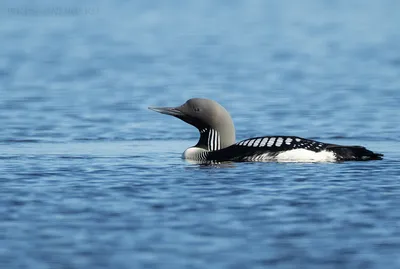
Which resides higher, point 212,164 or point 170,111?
point 170,111

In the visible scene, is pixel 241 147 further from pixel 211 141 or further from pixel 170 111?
pixel 170 111

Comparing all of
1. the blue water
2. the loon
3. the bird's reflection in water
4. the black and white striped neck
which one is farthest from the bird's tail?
the black and white striped neck

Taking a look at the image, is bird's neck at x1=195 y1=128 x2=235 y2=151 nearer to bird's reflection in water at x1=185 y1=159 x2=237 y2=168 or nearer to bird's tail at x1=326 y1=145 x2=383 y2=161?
bird's reflection in water at x1=185 y1=159 x2=237 y2=168

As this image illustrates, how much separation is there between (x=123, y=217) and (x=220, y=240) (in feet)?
3.41

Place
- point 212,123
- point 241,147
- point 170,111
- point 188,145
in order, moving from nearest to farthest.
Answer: point 241,147 → point 212,123 → point 170,111 → point 188,145

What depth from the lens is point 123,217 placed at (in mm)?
9031

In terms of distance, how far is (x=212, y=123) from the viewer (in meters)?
12.7

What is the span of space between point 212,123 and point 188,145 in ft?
4.54

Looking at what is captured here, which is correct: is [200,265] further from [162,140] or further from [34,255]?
[162,140]

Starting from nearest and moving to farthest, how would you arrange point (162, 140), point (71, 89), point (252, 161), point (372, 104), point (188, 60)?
point (252, 161) < point (162, 140) < point (372, 104) < point (71, 89) < point (188, 60)

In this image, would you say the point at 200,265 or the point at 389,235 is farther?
the point at 389,235

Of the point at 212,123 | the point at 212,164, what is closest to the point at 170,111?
the point at 212,123

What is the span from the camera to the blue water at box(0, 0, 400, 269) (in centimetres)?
812

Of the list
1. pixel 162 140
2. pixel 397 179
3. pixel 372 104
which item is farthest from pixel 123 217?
pixel 372 104
